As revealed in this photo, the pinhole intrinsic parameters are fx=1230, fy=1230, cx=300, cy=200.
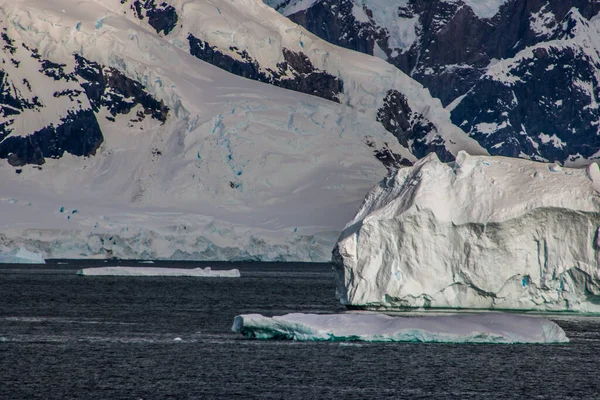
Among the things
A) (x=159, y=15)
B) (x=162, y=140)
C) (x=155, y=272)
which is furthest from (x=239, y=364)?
(x=159, y=15)

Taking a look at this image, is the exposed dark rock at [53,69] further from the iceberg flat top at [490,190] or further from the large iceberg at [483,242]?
the large iceberg at [483,242]

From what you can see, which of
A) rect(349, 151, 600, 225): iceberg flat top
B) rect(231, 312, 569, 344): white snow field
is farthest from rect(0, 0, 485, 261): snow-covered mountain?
rect(231, 312, 569, 344): white snow field

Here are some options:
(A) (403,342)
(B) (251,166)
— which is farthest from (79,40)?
(A) (403,342)

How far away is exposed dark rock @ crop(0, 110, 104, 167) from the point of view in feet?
546

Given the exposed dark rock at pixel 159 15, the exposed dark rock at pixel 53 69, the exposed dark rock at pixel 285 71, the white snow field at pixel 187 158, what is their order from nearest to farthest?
the white snow field at pixel 187 158, the exposed dark rock at pixel 53 69, the exposed dark rock at pixel 285 71, the exposed dark rock at pixel 159 15

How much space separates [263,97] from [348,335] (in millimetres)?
128515

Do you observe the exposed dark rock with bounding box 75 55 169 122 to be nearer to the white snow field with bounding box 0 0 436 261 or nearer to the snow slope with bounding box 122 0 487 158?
the white snow field with bounding box 0 0 436 261

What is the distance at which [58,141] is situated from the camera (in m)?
169

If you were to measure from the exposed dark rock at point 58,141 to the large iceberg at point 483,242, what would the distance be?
116777 mm

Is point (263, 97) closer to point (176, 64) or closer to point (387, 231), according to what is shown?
point (176, 64)

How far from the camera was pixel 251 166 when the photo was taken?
520ft

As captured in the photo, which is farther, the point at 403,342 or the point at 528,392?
the point at 403,342

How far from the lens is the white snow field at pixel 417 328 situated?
145 ft

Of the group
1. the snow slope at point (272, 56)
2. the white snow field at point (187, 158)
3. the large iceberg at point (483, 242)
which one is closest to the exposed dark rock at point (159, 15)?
the snow slope at point (272, 56)
